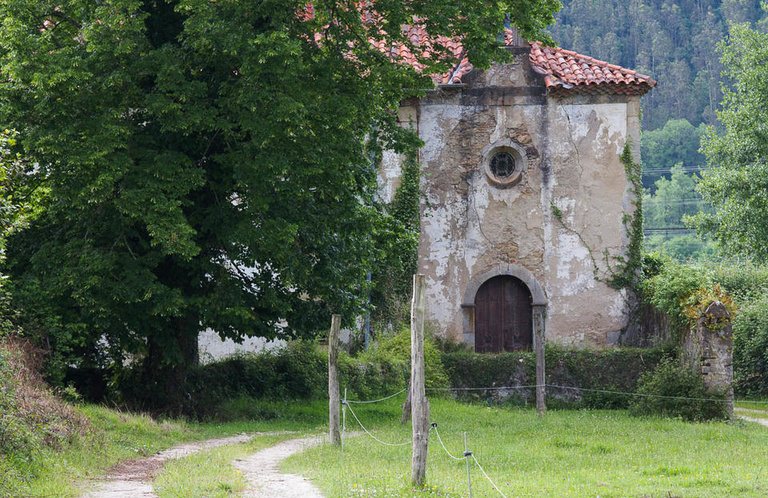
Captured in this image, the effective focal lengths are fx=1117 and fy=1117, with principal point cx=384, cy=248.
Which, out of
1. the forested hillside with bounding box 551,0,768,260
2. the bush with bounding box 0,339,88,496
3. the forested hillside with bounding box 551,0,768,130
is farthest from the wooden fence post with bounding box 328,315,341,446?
the forested hillside with bounding box 551,0,768,130

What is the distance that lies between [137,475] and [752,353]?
2253 centimetres

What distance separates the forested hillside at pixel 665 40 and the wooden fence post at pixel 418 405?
81.7 m

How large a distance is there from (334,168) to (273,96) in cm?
209

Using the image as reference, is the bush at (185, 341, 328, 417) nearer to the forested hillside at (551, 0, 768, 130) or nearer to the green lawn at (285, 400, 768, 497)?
the green lawn at (285, 400, 768, 497)

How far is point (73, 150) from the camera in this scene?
20.5 m

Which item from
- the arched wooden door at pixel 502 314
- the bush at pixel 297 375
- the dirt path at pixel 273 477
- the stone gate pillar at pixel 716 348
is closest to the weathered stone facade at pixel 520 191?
the arched wooden door at pixel 502 314

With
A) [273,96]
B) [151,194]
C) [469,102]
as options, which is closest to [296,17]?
[273,96]

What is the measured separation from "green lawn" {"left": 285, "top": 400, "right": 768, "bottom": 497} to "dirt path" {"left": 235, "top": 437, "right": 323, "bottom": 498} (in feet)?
0.86

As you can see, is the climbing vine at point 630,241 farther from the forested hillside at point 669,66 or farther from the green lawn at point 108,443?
the forested hillside at point 669,66

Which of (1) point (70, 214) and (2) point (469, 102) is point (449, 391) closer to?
(2) point (469, 102)

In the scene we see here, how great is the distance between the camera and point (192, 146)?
22609 mm

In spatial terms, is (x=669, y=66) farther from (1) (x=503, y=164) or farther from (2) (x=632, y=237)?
(1) (x=503, y=164)

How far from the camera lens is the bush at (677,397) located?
24984mm

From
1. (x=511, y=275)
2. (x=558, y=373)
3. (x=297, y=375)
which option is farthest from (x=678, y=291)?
(x=297, y=375)
